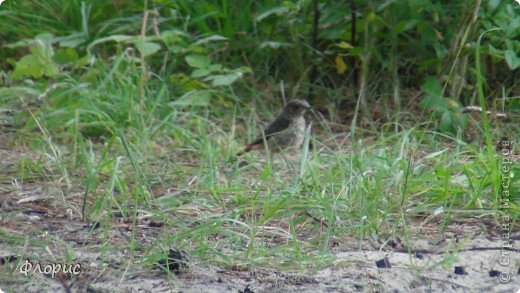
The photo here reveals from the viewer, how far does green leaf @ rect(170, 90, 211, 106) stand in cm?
629

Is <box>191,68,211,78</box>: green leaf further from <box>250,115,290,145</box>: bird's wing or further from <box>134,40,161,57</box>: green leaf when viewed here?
<box>250,115,290,145</box>: bird's wing

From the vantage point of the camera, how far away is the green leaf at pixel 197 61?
656 centimetres

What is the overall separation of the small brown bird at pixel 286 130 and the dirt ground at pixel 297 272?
156 centimetres

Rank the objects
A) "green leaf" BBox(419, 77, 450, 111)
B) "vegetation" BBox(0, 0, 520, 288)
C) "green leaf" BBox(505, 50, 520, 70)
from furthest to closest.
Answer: "green leaf" BBox(419, 77, 450, 111) → "green leaf" BBox(505, 50, 520, 70) → "vegetation" BBox(0, 0, 520, 288)

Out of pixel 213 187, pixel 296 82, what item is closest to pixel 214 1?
pixel 296 82

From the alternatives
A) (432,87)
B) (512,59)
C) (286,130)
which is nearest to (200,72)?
(286,130)

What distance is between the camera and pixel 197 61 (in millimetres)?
6586

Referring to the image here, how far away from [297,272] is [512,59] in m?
2.40

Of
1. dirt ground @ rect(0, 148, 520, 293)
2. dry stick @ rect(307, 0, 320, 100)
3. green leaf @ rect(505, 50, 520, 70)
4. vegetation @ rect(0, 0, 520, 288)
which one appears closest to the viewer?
dirt ground @ rect(0, 148, 520, 293)

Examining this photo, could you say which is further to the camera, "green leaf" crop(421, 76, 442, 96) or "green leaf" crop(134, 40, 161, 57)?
"green leaf" crop(134, 40, 161, 57)

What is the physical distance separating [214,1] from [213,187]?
2452mm

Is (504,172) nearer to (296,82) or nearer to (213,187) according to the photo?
(213,187)

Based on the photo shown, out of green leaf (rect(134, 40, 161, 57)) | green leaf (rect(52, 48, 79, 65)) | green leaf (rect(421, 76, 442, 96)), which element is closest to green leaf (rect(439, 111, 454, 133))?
green leaf (rect(421, 76, 442, 96))

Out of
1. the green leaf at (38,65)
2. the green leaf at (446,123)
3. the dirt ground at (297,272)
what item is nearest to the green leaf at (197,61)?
the green leaf at (38,65)
